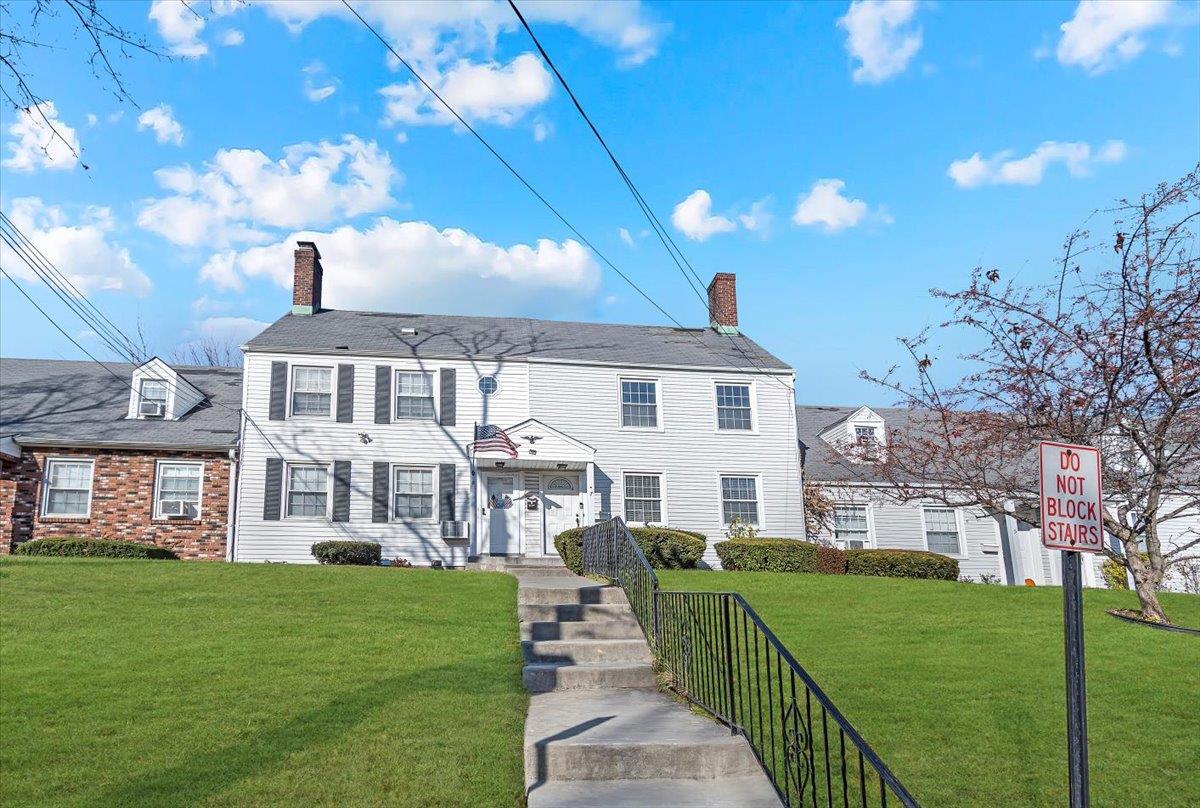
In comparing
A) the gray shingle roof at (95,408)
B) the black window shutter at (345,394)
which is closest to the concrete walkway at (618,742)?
the black window shutter at (345,394)

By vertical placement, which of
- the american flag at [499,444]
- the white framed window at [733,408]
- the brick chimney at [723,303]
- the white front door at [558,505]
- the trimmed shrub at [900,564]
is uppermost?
the brick chimney at [723,303]

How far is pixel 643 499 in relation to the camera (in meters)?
21.5

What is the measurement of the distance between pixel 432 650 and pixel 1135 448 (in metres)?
9.91

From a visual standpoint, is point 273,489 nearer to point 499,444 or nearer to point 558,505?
point 499,444

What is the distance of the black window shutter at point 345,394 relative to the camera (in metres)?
20.5

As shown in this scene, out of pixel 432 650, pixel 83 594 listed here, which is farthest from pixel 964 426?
pixel 83 594

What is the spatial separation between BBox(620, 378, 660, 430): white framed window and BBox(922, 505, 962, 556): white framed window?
8184 millimetres

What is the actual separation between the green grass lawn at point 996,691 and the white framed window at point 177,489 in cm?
1282

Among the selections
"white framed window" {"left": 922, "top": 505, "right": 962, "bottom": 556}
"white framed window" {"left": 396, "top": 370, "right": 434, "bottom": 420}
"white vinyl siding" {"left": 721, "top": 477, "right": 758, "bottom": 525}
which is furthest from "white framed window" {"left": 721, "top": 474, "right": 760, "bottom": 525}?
"white framed window" {"left": 396, "top": 370, "right": 434, "bottom": 420}

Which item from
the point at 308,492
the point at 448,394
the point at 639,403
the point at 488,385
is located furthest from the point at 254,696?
the point at 639,403

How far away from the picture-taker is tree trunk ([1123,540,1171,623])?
450 inches

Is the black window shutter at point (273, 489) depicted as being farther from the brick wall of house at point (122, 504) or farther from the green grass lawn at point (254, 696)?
the green grass lawn at point (254, 696)

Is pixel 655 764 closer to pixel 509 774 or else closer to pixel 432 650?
pixel 509 774

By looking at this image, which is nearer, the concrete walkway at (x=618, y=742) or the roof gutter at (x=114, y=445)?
the concrete walkway at (x=618, y=742)
